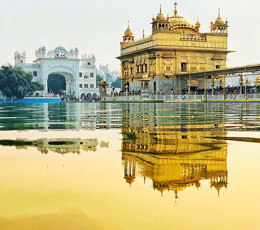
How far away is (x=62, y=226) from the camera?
2.38 metres

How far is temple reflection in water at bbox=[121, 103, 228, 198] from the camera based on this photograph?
3.44m

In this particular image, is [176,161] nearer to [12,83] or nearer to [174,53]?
[174,53]

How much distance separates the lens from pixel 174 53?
56.7 m

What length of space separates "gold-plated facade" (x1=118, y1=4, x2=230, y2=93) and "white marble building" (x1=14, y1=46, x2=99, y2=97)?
28.0 m

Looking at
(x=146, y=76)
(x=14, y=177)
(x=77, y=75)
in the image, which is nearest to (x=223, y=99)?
(x=146, y=76)

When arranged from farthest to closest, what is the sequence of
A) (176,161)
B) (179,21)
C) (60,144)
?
(179,21) → (60,144) → (176,161)

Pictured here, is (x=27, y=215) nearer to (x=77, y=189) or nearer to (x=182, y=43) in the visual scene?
(x=77, y=189)

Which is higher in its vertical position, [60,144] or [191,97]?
[191,97]

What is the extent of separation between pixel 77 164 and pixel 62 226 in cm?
203

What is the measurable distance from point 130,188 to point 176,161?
1.26 m

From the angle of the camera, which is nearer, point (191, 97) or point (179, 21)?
point (191, 97)

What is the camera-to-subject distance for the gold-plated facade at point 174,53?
183 ft

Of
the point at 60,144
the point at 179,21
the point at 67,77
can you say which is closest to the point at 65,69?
the point at 67,77

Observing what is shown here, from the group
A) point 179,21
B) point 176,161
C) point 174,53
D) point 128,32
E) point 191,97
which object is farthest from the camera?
point 128,32
